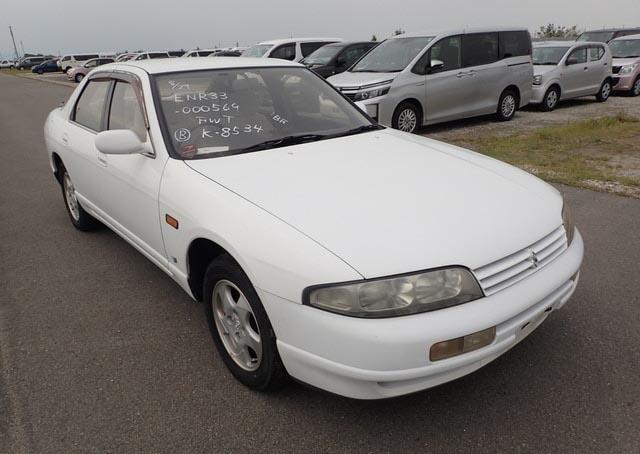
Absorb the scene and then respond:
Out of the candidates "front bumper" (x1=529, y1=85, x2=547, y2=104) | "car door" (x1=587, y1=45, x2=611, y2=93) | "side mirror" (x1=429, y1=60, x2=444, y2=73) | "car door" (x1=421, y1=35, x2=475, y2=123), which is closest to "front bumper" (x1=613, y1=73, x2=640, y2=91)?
"car door" (x1=587, y1=45, x2=611, y2=93)

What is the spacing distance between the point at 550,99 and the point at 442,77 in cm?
416

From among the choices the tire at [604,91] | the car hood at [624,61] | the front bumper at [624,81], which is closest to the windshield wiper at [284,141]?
the tire at [604,91]

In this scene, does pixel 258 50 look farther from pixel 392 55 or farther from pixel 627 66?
pixel 627 66

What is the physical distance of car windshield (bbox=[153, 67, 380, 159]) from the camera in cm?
302

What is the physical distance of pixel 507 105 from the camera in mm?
10383

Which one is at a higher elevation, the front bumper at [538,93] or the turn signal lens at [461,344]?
the turn signal lens at [461,344]

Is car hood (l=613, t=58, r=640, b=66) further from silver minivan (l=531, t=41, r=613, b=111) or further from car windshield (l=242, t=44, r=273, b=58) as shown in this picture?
car windshield (l=242, t=44, r=273, b=58)

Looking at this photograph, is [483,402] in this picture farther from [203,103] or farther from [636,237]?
[636,237]

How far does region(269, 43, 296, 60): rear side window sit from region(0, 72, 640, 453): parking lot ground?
11519 millimetres

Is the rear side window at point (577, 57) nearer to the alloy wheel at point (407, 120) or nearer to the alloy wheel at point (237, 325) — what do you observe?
the alloy wheel at point (407, 120)

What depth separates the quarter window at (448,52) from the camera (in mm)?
9086

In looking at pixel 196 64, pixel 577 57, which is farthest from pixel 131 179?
pixel 577 57

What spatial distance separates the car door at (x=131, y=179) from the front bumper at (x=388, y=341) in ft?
3.86

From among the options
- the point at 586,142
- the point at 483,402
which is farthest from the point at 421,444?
the point at 586,142
